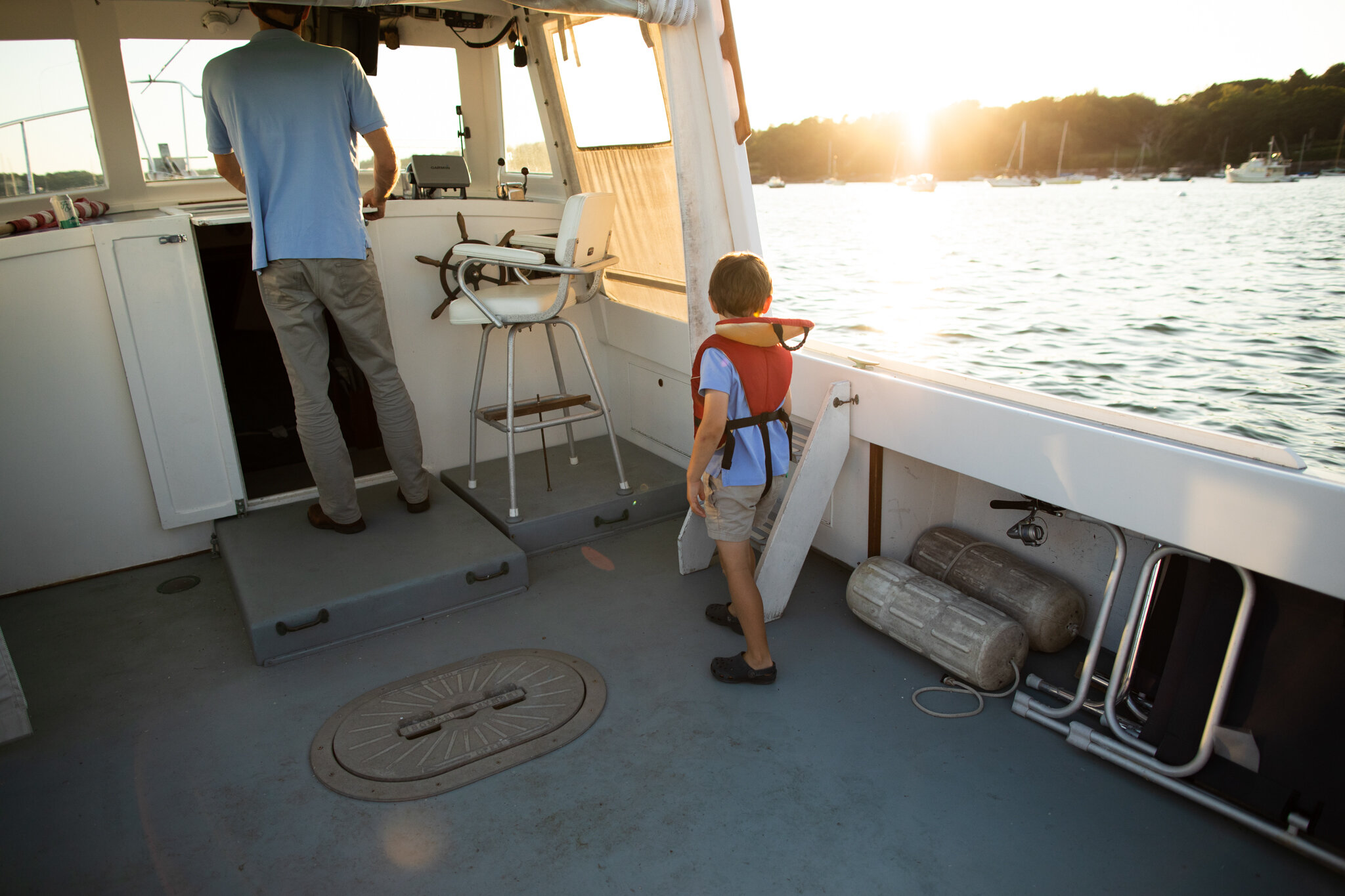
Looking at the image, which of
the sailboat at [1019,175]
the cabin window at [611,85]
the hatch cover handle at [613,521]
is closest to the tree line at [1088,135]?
the sailboat at [1019,175]

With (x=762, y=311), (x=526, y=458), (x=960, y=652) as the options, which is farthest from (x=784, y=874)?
(x=526, y=458)

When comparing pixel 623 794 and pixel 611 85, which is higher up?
pixel 611 85

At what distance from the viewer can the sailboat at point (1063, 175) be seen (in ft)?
75.6

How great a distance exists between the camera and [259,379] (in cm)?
417

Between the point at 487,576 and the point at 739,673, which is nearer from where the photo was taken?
the point at 739,673

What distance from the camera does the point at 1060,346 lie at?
613 inches

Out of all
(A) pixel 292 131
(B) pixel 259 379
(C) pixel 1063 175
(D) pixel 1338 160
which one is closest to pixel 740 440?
(A) pixel 292 131

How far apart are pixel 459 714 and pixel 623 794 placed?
57cm

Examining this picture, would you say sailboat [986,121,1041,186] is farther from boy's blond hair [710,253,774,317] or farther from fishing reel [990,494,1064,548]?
boy's blond hair [710,253,774,317]

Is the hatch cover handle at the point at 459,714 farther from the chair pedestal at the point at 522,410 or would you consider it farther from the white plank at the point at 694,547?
the chair pedestal at the point at 522,410

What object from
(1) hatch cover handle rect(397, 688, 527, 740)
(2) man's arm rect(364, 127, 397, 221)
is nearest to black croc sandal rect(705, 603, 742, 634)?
(1) hatch cover handle rect(397, 688, 527, 740)

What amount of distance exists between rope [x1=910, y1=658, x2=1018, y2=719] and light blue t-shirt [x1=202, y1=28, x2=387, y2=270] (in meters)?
2.33

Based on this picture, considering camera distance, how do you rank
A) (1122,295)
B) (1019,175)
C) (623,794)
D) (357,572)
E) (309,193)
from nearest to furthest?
(623,794)
(309,193)
(357,572)
(1122,295)
(1019,175)

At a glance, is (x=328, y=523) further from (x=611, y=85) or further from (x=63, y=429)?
(x=611, y=85)
